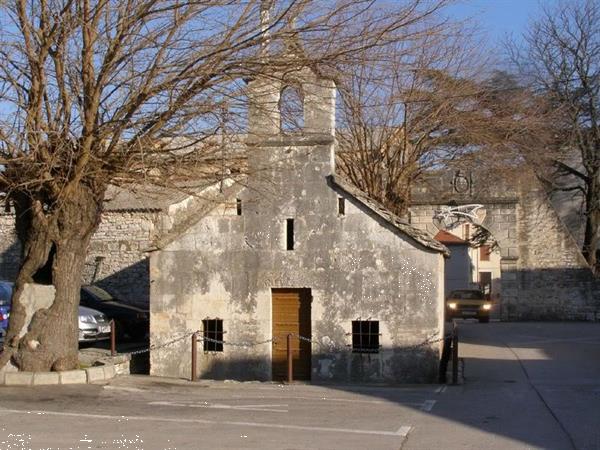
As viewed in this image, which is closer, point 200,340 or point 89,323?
point 200,340

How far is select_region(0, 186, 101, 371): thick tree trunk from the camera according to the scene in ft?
49.6

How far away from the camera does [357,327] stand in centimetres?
1938

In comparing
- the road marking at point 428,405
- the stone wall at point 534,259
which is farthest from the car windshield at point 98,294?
the stone wall at point 534,259

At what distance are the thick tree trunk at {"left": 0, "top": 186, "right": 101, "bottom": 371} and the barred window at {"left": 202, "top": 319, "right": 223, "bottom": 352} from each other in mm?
4546

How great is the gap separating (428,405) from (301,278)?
6.67 metres

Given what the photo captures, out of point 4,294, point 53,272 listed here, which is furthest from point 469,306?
point 53,272

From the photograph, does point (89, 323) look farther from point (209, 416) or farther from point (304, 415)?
point (304, 415)

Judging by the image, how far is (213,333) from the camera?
19.8m

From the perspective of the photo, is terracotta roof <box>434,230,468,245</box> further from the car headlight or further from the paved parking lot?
the paved parking lot

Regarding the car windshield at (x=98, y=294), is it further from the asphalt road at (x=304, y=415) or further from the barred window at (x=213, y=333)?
the asphalt road at (x=304, y=415)

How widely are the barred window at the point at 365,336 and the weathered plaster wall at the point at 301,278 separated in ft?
0.49

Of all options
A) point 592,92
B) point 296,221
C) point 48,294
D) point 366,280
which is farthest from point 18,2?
point 592,92

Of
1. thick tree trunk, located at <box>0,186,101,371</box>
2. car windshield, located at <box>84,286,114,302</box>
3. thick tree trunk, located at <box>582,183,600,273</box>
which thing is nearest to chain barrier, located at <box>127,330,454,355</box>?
thick tree trunk, located at <box>0,186,101,371</box>

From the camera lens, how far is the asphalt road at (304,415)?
31.8 ft
